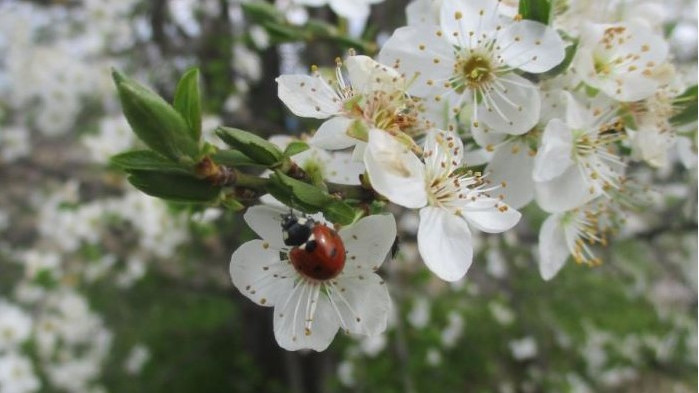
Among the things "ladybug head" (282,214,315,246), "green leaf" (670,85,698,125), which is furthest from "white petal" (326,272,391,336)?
"green leaf" (670,85,698,125)

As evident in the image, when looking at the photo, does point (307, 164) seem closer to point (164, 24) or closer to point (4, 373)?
point (164, 24)

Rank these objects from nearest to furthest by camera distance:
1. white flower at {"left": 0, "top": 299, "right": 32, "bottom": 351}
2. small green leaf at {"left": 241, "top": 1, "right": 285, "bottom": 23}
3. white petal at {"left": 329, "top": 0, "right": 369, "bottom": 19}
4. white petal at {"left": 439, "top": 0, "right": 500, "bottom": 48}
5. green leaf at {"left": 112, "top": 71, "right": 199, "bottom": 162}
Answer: green leaf at {"left": 112, "top": 71, "right": 199, "bottom": 162}
white petal at {"left": 439, "top": 0, "right": 500, "bottom": 48}
white petal at {"left": 329, "top": 0, "right": 369, "bottom": 19}
small green leaf at {"left": 241, "top": 1, "right": 285, "bottom": 23}
white flower at {"left": 0, "top": 299, "right": 32, "bottom": 351}

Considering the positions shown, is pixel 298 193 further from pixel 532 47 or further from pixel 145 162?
pixel 532 47

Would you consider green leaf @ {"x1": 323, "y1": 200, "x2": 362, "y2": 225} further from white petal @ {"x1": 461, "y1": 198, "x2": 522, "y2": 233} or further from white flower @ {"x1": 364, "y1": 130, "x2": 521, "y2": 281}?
white petal @ {"x1": 461, "y1": 198, "x2": 522, "y2": 233}

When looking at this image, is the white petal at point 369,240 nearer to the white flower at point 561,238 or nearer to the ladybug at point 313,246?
the ladybug at point 313,246

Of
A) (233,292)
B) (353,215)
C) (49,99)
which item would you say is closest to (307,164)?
(353,215)

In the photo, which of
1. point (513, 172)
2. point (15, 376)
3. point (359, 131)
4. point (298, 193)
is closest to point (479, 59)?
point (513, 172)
